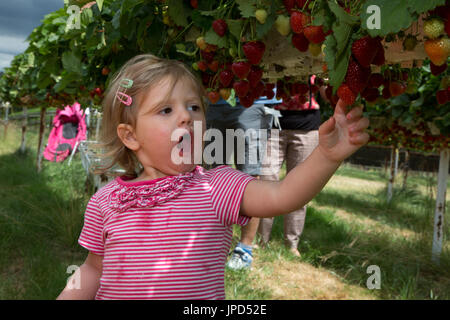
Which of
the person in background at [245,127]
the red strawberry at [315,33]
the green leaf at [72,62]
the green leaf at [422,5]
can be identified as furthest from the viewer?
the person in background at [245,127]

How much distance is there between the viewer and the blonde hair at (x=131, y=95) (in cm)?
116

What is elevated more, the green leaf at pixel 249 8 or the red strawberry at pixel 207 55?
the green leaf at pixel 249 8

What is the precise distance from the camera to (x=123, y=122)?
1213 millimetres

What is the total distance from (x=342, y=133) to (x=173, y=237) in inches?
19.9

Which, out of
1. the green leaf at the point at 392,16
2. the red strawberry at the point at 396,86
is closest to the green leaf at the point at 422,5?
the green leaf at the point at 392,16

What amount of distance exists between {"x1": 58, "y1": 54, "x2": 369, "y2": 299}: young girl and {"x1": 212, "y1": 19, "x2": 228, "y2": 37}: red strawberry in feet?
0.55

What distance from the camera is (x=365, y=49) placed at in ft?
2.23

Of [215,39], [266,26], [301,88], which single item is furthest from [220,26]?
[301,88]

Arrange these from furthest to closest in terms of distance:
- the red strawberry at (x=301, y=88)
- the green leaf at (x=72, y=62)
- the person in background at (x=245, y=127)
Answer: the person in background at (x=245, y=127), the green leaf at (x=72, y=62), the red strawberry at (x=301, y=88)

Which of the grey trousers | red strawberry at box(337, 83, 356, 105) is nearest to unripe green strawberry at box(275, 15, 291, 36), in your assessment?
red strawberry at box(337, 83, 356, 105)

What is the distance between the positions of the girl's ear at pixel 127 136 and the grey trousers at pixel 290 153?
6.59ft

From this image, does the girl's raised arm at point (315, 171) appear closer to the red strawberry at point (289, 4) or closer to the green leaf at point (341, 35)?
the green leaf at point (341, 35)

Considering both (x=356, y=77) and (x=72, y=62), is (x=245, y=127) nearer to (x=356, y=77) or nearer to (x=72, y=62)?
(x=72, y=62)
